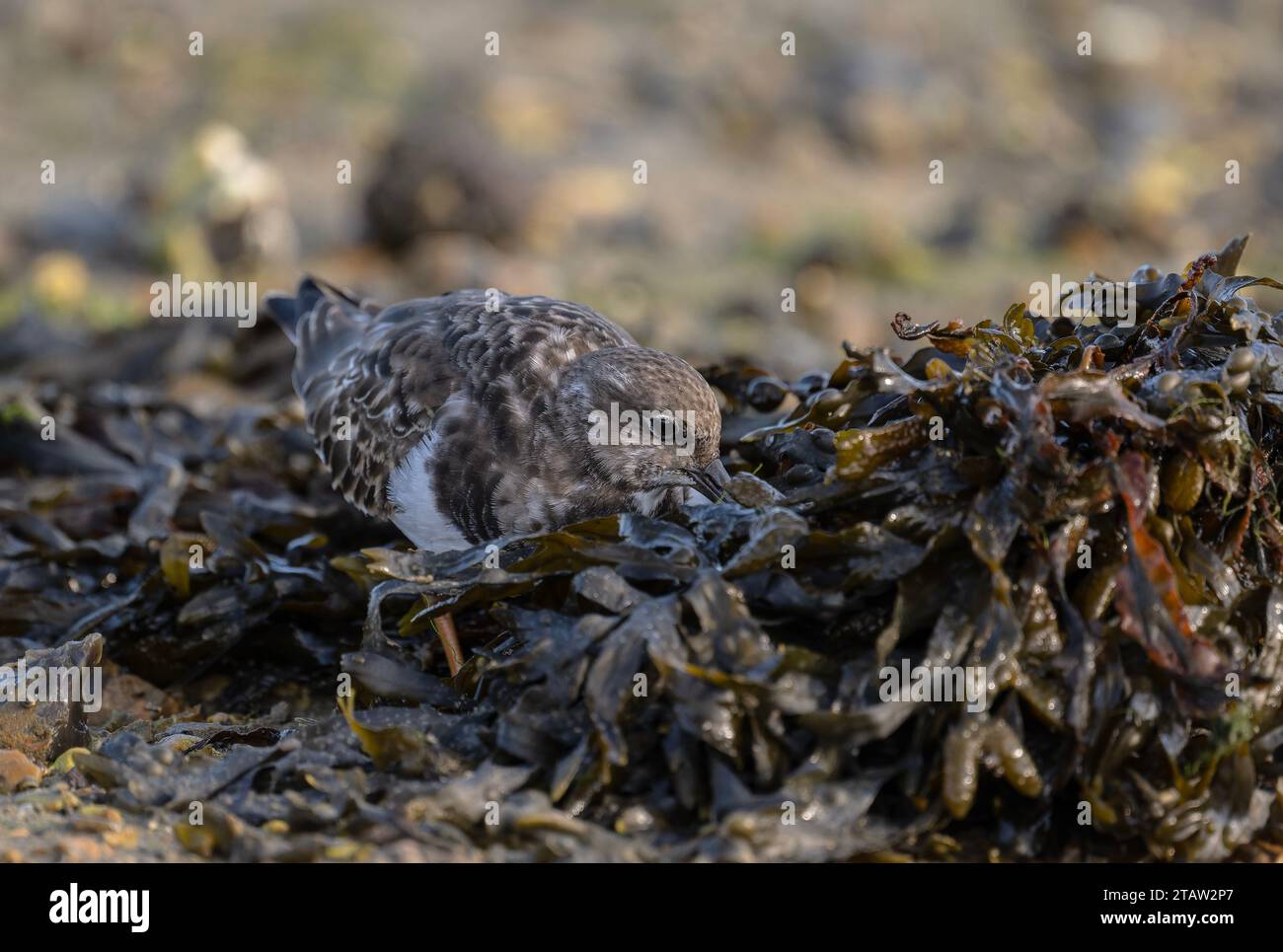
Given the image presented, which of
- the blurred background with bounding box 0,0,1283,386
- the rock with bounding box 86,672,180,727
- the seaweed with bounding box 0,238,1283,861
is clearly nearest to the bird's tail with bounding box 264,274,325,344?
the blurred background with bounding box 0,0,1283,386

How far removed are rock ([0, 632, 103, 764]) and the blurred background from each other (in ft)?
11.1

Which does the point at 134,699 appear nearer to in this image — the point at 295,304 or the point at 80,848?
the point at 80,848

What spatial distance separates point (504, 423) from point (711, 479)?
0.68 meters

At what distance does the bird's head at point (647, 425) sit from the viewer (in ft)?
13.1

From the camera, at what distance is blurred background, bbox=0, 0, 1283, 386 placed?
904 cm

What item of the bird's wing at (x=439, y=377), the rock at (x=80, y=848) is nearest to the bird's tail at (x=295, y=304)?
the bird's wing at (x=439, y=377)

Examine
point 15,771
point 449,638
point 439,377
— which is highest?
point 439,377

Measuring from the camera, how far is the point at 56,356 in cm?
709

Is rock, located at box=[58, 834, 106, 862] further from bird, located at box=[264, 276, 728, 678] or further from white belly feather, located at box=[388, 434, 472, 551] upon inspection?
white belly feather, located at box=[388, 434, 472, 551]

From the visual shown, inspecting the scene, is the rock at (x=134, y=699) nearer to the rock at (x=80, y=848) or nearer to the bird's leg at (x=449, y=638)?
the rock at (x=80, y=848)

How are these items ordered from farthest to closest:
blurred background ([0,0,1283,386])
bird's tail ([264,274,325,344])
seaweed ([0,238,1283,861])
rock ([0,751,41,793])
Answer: blurred background ([0,0,1283,386])
bird's tail ([264,274,325,344])
rock ([0,751,41,793])
seaweed ([0,238,1283,861])

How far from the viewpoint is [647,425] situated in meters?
4.01

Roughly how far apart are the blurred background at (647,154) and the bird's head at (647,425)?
3.20m

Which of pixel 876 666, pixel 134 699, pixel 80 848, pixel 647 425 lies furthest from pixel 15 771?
pixel 876 666
